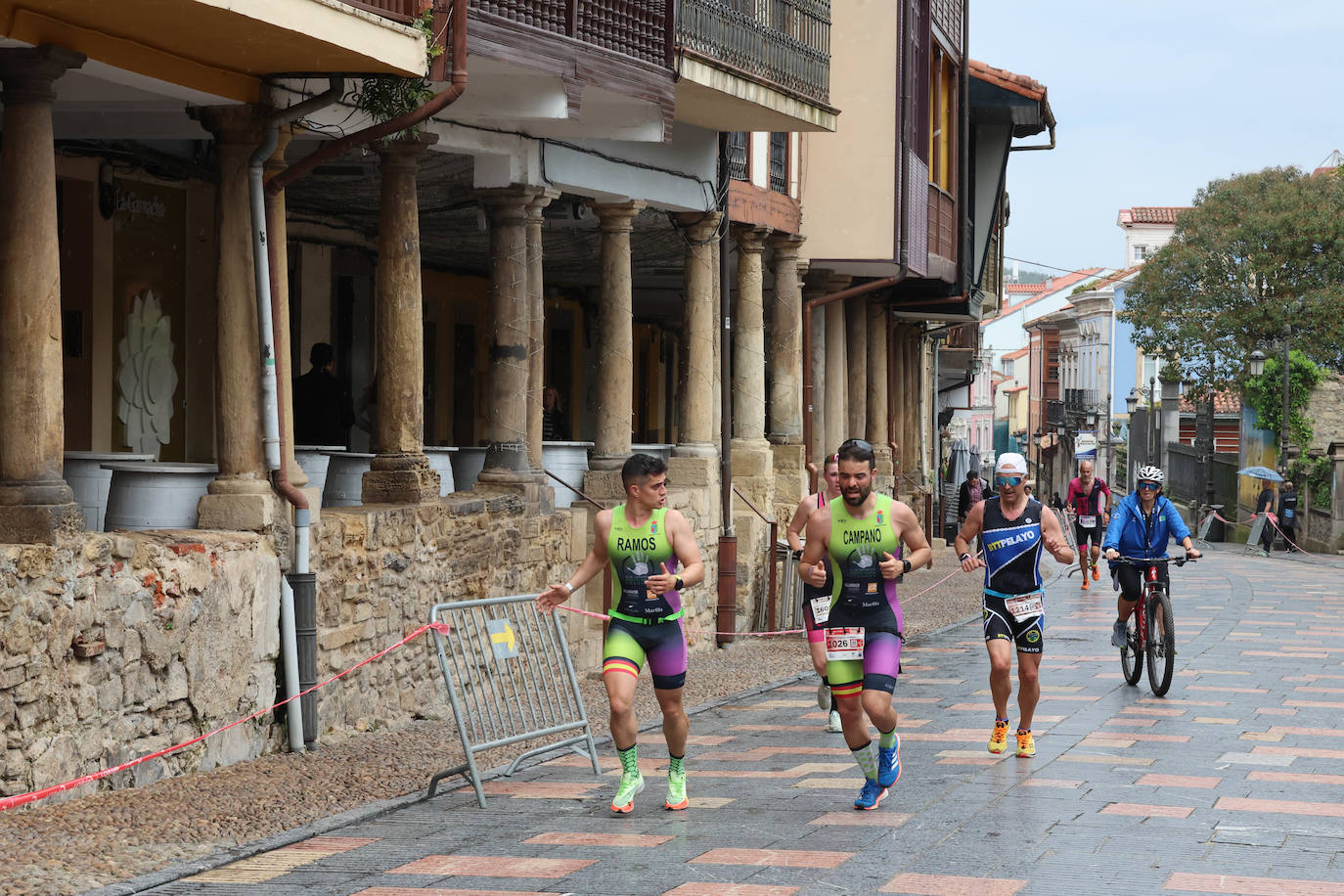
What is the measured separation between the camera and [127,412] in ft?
46.2

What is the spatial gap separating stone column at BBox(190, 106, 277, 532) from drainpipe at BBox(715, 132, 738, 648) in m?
7.63

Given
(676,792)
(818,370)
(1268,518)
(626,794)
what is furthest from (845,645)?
(1268,518)

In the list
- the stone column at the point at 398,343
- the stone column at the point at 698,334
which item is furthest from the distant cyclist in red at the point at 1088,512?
the stone column at the point at 398,343

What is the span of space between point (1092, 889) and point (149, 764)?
4.55 m

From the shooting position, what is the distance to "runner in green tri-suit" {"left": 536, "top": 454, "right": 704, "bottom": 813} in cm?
852

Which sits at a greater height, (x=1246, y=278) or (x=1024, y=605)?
(x=1246, y=278)

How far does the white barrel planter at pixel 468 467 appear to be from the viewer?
14781 mm

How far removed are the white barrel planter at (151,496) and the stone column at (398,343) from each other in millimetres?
2044

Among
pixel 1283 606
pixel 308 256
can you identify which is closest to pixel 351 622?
pixel 308 256

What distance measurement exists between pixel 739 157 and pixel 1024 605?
1023 centimetres

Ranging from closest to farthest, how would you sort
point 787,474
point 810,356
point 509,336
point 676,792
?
point 676,792 < point 509,336 < point 787,474 < point 810,356

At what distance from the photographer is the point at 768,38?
17.1 m

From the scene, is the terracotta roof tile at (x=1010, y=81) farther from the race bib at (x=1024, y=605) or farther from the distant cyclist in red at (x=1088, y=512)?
the race bib at (x=1024, y=605)

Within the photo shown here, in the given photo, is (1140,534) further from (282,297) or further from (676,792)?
(282,297)
